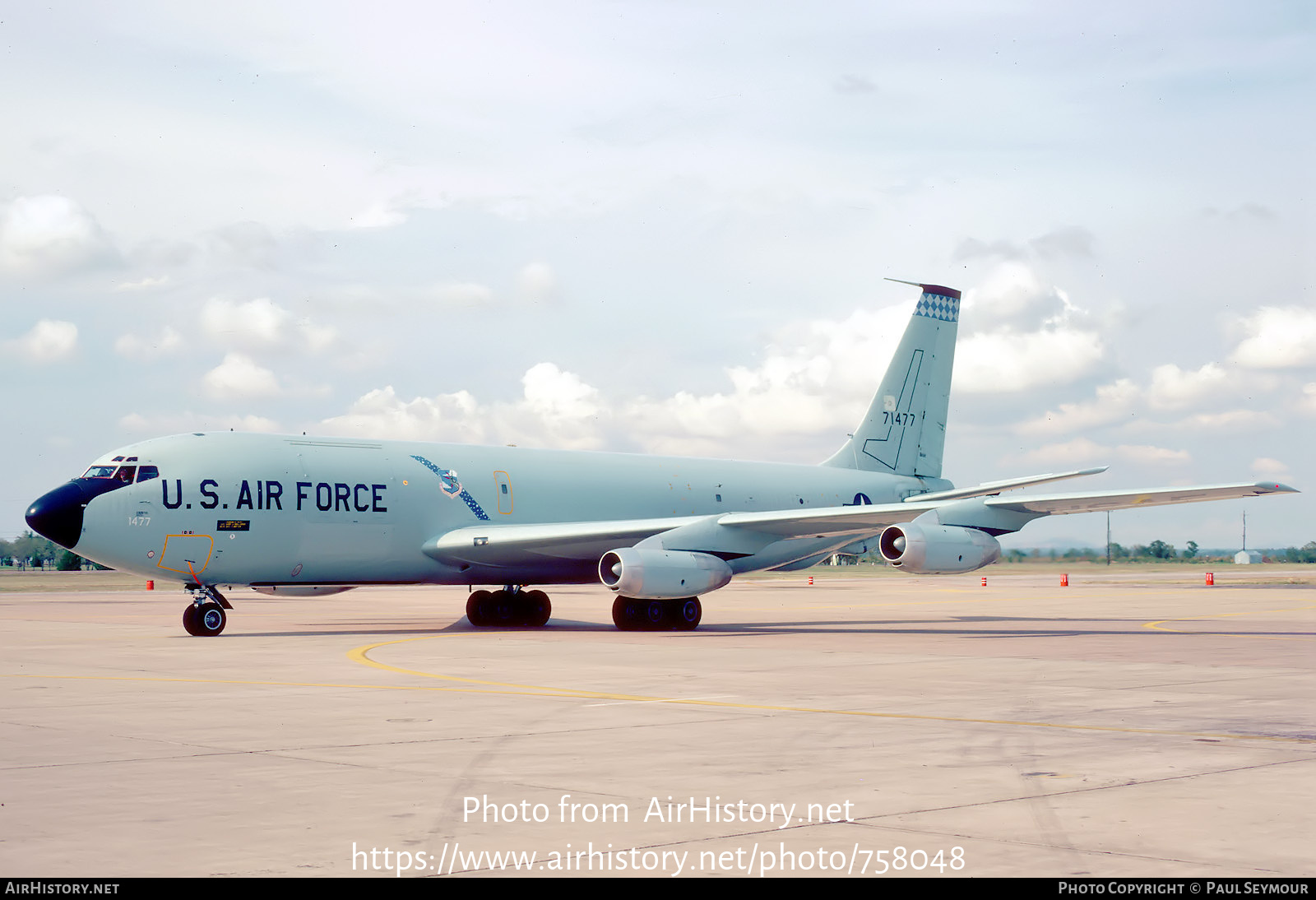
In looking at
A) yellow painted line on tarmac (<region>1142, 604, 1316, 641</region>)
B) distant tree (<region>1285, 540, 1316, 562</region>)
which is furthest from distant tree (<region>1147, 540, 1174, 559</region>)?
yellow painted line on tarmac (<region>1142, 604, 1316, 641</region>)

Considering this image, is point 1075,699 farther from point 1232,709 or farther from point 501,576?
point 501,576

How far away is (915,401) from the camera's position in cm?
3988

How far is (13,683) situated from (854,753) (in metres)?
11.3

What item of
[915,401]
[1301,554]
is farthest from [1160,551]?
[915,401]

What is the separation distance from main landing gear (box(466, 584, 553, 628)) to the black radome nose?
978 centimetres

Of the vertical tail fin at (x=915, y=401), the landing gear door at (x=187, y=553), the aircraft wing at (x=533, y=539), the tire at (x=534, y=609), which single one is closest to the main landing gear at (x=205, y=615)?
the landing gear door at (x=187, y=553)

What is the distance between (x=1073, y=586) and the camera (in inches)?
2317

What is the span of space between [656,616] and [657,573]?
2.41 m

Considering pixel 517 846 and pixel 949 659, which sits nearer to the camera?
pixel 517 846

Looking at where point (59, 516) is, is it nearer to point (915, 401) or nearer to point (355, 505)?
point (355, 505)

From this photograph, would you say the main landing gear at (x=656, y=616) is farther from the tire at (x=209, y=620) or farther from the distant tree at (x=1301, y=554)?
the distant tree at (x=1301, y=554)

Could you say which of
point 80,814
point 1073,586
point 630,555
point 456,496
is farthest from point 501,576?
point 1073,586

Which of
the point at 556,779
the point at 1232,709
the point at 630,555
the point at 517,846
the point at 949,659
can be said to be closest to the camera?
the point at 517,846

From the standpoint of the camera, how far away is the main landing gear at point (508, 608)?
3206 centimetres
